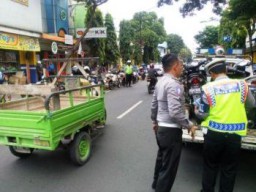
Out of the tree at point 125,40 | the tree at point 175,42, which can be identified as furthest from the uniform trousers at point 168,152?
the tree at point 175,42

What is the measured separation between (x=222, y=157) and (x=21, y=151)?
3.52 metres

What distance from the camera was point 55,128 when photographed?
166 inches

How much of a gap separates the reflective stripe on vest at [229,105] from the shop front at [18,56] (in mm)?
13091

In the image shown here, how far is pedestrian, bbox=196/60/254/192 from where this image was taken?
3.25 meters

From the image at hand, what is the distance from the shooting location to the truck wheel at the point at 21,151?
5153mm

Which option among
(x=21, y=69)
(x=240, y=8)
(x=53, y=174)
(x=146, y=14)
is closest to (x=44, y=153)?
(x=53, y=174)

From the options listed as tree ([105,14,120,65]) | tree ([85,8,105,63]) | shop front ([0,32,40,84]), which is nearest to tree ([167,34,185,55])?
tree ([105,14,120,65])

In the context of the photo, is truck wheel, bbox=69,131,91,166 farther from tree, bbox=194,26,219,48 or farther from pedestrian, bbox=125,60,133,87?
tree, bbox=194,26,219,48

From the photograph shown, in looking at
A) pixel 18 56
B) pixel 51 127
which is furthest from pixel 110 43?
pixel 51 127

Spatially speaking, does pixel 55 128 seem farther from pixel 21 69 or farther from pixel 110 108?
pixel 21 69

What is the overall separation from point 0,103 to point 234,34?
24810 millimetres

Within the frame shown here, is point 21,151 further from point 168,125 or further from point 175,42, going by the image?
point 175,42

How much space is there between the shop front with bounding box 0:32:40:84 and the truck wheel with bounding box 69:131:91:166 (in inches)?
Result: 420

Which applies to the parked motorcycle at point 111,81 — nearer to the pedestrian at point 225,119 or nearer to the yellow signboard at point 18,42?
the yellow signboard at point 18,42
